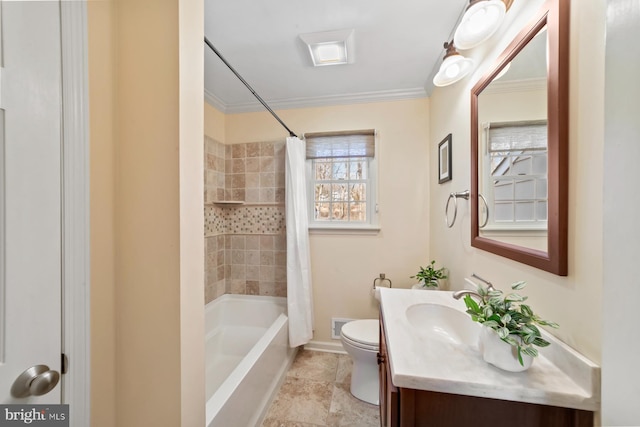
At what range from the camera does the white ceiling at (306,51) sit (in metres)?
1.28

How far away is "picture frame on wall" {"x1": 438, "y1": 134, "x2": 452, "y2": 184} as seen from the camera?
5.32 ft

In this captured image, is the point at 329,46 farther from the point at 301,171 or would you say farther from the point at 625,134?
the point at 625,134

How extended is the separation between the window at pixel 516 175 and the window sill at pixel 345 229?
3.60ft

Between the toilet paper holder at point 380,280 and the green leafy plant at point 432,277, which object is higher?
the green leafy plant at point 432,277

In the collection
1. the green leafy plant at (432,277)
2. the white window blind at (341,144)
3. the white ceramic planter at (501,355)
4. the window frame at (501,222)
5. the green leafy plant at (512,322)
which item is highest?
the white window blind at (341,144)

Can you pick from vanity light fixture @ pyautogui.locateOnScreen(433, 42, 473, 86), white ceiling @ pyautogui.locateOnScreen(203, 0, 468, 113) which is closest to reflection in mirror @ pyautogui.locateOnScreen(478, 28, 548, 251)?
vanity light fixture @ pyautogui.locateOnScreen(433, 42, 473, 86)

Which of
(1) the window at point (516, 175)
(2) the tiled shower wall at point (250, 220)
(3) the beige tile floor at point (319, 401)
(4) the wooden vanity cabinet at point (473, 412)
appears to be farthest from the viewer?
(2) the tiled shower wall at point (250, 220)

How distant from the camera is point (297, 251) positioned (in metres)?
2.14

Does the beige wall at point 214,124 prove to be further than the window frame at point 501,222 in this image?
Yes

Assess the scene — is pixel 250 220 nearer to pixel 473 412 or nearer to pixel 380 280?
pixel 380 280

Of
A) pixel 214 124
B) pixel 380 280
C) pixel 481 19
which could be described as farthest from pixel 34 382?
pixel 214 124

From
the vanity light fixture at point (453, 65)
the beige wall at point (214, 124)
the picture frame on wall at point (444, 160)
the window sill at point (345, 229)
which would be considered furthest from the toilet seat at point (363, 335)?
the beige wall at point (214, 124)

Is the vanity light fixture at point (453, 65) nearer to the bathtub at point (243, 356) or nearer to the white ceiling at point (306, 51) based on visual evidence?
the white ceiling at point (306, 51)

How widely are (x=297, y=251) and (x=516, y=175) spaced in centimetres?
163
